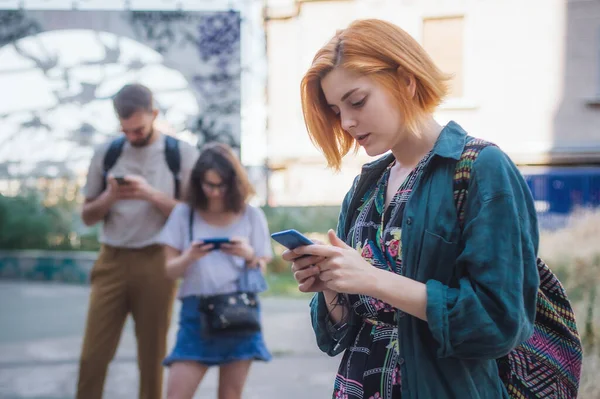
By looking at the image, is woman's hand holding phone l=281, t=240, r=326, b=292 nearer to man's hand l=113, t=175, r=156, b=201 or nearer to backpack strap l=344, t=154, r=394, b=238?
backpack strap l=344, t=154, r=394, b=238

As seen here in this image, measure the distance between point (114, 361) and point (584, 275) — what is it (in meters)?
4.17

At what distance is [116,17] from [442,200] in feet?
34.5

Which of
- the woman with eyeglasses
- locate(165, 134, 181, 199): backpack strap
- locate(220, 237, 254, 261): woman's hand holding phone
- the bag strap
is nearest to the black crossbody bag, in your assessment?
the woman with eyeglasses

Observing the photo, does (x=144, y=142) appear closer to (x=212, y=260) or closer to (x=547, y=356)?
(x=212, y=260)

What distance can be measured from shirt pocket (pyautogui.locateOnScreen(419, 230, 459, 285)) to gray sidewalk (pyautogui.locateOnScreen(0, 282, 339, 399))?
347 centimetres

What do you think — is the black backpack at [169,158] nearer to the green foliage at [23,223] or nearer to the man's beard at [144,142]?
the man's beard at [144,142]

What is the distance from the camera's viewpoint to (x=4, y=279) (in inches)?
434

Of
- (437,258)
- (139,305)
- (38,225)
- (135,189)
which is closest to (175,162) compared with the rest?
(135,189)

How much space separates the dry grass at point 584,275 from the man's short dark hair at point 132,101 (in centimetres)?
306

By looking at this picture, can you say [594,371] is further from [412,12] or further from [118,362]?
[412,12]

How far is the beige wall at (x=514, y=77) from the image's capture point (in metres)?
11.7

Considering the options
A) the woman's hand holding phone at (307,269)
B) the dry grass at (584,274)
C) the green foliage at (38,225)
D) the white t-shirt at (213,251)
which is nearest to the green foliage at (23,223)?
the green foliage at (38,225)

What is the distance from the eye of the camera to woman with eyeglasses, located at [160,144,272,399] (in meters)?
3.17

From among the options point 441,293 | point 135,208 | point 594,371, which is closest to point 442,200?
point 441,293
